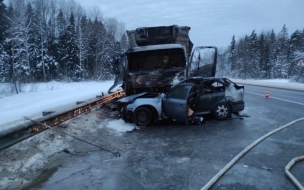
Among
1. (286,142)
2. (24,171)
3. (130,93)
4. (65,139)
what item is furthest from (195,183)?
(130,93)

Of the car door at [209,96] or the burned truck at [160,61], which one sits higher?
the burned truck at [160,61]

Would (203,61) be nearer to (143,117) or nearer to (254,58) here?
(143,117)

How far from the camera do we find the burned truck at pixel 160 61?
9602mm

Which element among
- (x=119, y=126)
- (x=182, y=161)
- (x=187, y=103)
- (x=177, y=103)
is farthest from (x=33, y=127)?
(x=187, y=103)

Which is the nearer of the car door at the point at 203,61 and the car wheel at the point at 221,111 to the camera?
the car wheel at the point at 221,111

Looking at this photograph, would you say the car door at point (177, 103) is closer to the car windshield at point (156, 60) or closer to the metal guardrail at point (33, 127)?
the car windshield at point (156, 60)

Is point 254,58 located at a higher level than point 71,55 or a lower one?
lower

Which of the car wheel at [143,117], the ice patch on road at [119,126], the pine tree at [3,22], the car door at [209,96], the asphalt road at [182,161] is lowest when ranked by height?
the ice patch on road at [119,126]

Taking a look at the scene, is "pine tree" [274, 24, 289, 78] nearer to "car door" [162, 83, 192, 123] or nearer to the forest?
the forest

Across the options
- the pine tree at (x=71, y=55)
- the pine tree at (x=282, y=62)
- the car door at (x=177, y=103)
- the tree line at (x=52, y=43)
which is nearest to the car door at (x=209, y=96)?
the car door at (x=177, y=103)

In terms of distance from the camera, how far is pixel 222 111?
8.62 metres

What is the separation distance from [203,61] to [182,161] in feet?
22.9

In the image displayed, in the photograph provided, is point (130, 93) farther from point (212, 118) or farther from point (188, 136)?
point (188, 136)

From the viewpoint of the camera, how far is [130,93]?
10180mm
